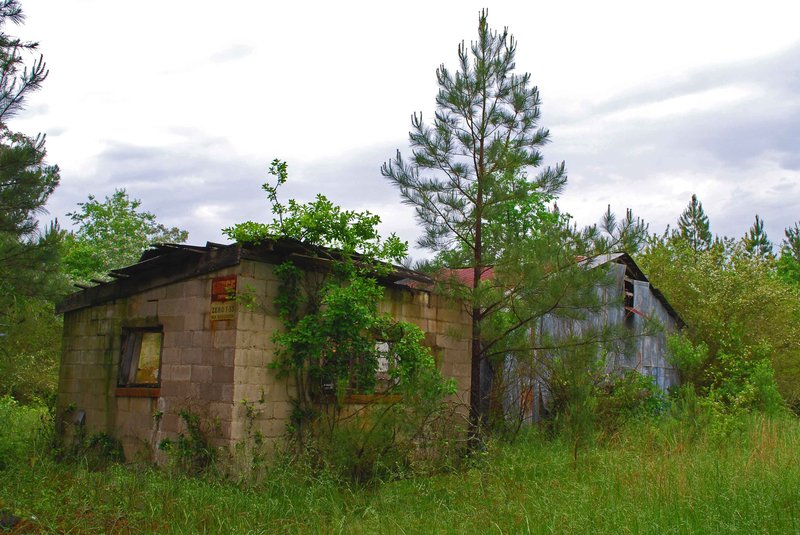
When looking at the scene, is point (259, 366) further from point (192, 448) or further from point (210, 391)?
point (192, 448)

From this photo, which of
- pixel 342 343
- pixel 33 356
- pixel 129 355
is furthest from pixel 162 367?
pixel 33 356

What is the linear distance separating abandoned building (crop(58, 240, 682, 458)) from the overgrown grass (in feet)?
3.00

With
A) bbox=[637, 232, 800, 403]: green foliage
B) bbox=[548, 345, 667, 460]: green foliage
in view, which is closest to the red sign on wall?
bbox=[548, 345, 667, 460]: green foliage

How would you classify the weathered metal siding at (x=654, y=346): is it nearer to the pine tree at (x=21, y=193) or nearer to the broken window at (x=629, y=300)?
the broken window at (x=629, y=300)

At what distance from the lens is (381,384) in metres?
10.2

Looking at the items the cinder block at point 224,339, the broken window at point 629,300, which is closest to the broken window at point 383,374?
the cinder block at point 224,339

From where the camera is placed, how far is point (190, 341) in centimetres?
927

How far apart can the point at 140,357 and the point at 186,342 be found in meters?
1.38

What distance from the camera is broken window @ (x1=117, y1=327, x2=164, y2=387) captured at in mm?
9956

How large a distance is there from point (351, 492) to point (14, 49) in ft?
25.0

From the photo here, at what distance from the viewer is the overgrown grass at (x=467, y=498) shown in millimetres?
6387

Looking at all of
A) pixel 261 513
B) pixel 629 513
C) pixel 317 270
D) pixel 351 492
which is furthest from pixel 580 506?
pixel 317 270

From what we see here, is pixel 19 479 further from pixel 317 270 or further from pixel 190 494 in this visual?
pixel 317 270

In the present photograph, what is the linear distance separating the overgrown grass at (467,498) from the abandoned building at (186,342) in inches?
36.2
